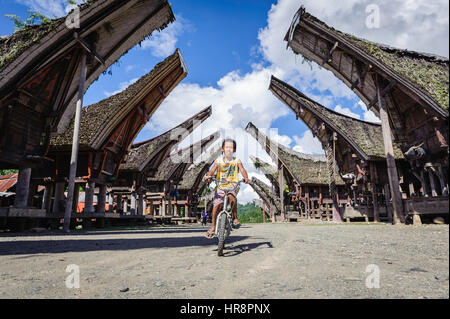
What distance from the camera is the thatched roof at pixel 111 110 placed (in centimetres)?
1204

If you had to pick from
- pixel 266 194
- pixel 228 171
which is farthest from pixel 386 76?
pixel 266 194

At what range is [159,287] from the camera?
199 centimetres

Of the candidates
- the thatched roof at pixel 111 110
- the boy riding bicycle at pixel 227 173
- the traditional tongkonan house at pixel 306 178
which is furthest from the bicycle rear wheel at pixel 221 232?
the traditional tongkonan house at pixel 306 178

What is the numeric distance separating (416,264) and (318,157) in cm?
2586

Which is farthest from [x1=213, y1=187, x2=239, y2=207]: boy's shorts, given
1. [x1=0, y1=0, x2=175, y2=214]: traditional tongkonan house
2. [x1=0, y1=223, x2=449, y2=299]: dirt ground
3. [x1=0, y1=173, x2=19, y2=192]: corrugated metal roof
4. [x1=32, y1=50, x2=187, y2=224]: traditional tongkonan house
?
[x1=0, y1=173, x2=19, y2=192]: corrugated metal roof

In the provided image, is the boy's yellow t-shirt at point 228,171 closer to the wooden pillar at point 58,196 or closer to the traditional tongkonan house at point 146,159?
the wooden pillar at point 58,196

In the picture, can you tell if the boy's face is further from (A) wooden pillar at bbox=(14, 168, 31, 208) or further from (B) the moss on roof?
(A) wooden pillar at bbox=(14, 168, 31, 208)

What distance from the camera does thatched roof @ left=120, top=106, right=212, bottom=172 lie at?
18028 millimetres

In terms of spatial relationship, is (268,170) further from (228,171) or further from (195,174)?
(228,171)

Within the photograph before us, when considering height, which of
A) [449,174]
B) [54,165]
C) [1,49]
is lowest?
[449,174]

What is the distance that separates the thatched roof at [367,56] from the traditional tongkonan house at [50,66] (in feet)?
21.3

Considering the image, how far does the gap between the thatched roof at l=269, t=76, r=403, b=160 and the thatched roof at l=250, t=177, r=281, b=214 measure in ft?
47.5
